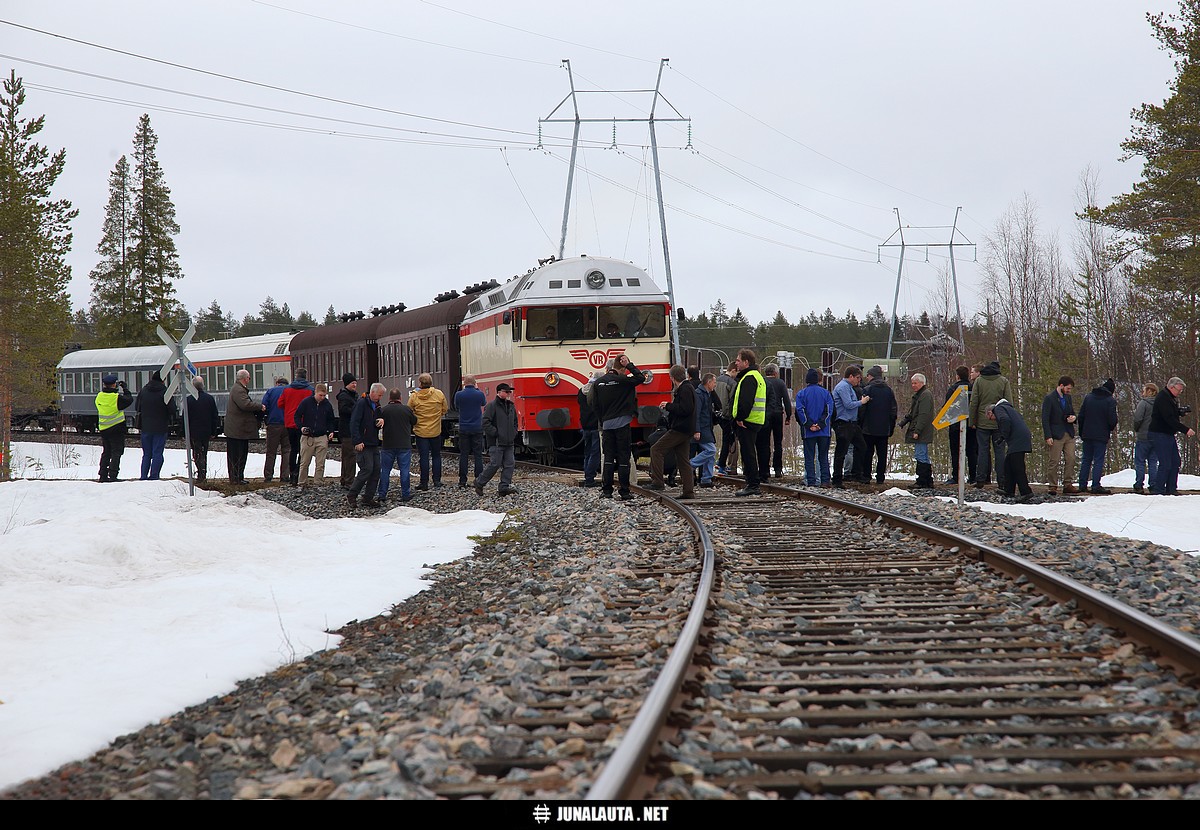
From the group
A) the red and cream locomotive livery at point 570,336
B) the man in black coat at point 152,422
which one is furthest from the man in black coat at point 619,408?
the man in black coat at point 152,422

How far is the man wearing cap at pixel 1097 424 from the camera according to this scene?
16.9 m

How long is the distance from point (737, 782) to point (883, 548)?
6157 mm

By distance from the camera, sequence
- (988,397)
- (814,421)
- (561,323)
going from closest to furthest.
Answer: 1. (988,397)
2. (814,421)
3. (561,323)

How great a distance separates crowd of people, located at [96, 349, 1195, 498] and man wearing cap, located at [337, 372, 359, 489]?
1.1 inches

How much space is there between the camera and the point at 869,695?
4.75 m

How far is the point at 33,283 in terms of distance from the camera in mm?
36844

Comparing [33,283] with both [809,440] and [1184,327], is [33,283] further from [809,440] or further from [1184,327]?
[1184,327]

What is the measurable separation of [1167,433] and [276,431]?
1571 centimetres

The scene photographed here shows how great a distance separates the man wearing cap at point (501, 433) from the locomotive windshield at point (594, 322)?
343 centimetres

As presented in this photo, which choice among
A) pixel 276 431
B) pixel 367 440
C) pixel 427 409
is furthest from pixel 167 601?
pixel 276 431

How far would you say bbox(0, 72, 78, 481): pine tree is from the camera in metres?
35.2

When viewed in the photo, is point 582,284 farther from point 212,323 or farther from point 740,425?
point 212,323

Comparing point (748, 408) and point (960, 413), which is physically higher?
point (748, 408)
